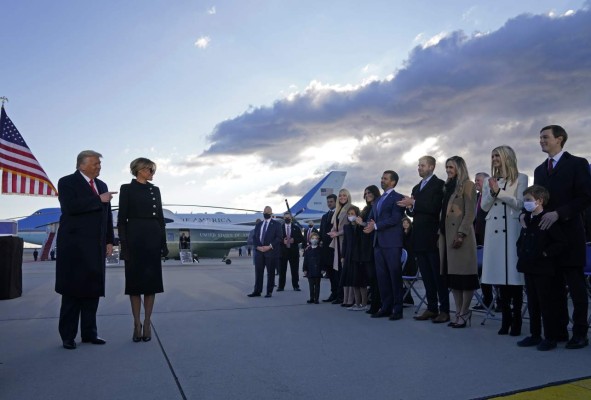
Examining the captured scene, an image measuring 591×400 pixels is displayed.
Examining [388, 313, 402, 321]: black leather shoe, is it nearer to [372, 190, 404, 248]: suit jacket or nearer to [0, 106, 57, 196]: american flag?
[372, 190, 404, 248]: suit jacket

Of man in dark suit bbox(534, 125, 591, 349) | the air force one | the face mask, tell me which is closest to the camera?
man in dark suit bbox(534, 125, 591, 349)

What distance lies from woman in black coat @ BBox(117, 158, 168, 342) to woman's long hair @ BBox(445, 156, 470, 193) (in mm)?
3340

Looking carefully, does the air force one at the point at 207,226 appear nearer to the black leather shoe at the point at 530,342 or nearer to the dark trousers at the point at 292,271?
the dark trousers at the point at 292,271

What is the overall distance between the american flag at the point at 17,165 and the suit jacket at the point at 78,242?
26.3ft

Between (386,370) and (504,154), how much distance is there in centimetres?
279

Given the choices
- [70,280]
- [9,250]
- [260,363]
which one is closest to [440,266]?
[260,363]

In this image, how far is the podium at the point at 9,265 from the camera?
25.9ft

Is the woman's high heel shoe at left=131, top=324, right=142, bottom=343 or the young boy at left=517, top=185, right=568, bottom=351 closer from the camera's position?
the young boy at left=517, top=185, right=568, bottom=351

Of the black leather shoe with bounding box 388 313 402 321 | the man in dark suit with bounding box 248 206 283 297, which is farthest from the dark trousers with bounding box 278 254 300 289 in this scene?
the black leather shoe with bounding box 388 313 402 321

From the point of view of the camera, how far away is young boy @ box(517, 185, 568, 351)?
4.05 m

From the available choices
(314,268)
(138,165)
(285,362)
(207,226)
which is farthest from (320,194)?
(285,362)

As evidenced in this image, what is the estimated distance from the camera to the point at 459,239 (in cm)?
512

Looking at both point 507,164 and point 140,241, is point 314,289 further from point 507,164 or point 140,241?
point 507,164

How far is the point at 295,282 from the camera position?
34.3 feet
